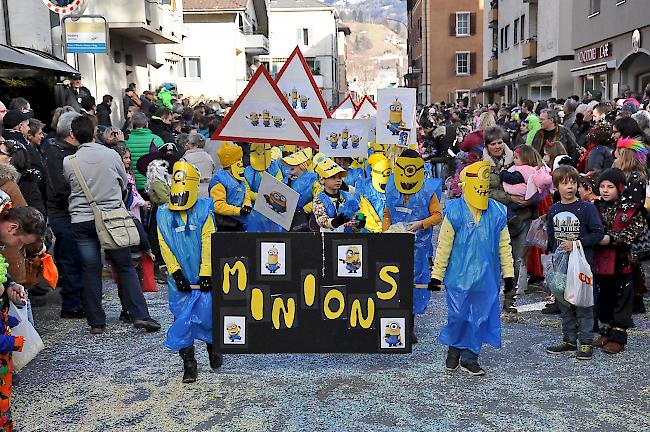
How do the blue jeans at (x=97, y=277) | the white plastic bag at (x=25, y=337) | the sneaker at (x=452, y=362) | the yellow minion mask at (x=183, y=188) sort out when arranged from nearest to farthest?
the white plastic bag at (x=25, y=337) < the yellow minion mask at (x=183, y=188) < the sneaker at (x=452, y=362) < the blue jeans at (x=97, y=277)

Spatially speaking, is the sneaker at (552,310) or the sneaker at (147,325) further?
the sneaker at (552,310)

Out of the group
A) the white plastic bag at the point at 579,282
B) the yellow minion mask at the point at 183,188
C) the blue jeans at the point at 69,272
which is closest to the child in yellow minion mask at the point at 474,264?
the white plastic bag at the point at 579,282

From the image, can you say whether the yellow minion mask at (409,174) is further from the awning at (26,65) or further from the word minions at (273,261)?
the awning at (26,65)

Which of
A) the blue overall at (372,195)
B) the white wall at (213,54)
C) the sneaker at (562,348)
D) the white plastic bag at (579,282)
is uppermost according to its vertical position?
the white wall at (213,54)

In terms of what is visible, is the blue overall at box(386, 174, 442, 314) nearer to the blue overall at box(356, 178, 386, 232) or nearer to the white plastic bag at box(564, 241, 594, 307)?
the blue overall at box(356, 178, 386, 232)

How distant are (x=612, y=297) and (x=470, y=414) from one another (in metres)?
2.11

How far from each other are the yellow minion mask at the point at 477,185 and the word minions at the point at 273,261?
1.55 metres

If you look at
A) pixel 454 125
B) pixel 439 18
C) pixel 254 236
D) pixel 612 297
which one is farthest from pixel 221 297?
pixel 439 18

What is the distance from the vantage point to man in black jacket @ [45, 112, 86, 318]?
7.07 m

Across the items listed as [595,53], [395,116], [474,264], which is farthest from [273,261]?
[595,53]

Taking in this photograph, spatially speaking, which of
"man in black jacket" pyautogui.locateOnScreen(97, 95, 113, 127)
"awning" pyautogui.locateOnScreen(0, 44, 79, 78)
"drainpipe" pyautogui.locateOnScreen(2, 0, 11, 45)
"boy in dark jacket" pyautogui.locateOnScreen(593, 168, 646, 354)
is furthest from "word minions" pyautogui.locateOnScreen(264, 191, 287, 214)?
"drainpipe" pyautogui.locateOnScreen(2, 0, 11, 45)

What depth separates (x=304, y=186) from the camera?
7.59 metres

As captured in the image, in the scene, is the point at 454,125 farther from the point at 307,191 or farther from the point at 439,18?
the point at 439,18

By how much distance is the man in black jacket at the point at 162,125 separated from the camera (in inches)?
431
